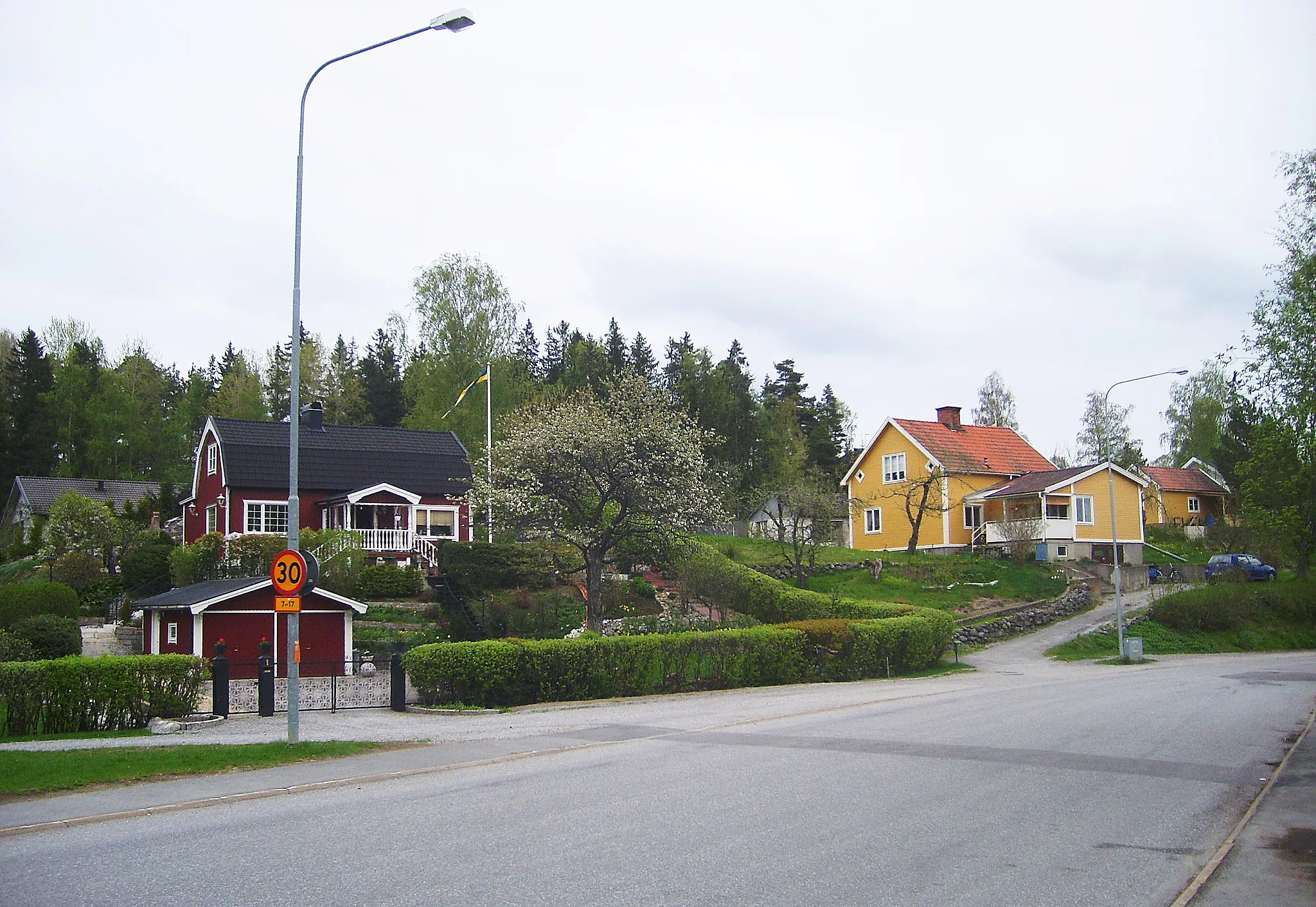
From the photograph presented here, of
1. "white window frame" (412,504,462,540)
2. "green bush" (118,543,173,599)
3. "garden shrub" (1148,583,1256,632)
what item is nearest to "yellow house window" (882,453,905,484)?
"garden shrub" (1148,583,1256,632)

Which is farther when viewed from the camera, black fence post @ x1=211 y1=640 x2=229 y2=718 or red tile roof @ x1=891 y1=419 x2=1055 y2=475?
red tile roof @ x1=891 y1=419 x2=1055 y2=475

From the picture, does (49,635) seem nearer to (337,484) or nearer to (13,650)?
(13,650)

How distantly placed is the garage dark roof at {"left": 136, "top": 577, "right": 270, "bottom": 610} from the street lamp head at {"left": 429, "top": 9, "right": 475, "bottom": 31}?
66.6 feet

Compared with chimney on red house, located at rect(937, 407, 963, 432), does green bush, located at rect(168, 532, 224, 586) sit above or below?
below

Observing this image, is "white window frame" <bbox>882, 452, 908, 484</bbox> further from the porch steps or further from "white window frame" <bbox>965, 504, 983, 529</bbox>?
the porch steps

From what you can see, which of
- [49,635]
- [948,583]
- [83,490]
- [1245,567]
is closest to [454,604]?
[49,635]

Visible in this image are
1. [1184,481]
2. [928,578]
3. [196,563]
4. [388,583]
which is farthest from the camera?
[1184,481]

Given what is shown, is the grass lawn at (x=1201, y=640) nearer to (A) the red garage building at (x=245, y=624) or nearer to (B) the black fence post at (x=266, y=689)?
(A) the red garage building at (x=245, y=624)

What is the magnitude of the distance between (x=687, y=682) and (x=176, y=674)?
1138cm

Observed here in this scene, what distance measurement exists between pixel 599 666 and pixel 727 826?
14241 millimetres

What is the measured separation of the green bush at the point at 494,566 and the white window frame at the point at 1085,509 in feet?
91.4

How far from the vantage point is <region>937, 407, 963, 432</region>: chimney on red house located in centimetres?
5778

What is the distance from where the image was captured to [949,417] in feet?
191

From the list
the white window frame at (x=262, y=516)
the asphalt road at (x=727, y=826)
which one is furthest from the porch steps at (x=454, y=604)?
the asphalt road at (x=727, y=826)
